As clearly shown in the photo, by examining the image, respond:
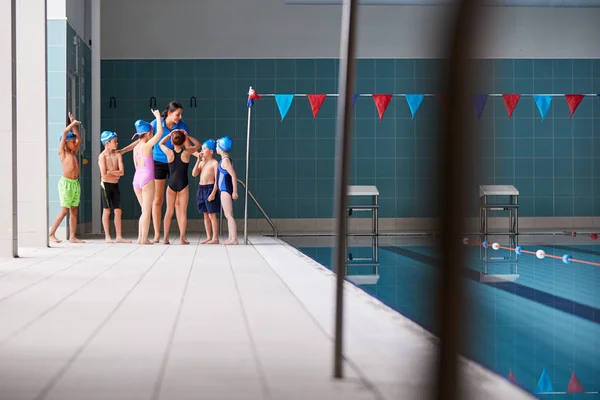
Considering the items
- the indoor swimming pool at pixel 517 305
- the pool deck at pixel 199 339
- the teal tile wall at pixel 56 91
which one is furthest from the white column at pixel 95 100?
the pool deck at pixel 199 339

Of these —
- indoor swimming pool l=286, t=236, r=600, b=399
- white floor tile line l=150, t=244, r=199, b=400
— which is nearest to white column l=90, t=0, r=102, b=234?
indoor swimming pool l=286, t=236, r=600, b=399

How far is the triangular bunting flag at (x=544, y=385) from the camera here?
306 centimetres

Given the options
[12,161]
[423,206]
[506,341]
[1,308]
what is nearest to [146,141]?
[12,161]

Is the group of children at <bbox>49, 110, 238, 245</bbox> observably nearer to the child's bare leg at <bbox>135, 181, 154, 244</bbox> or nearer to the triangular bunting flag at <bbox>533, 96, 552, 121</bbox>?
the child's bare leg at <bbox>135, 181, 154, 244</bbox>

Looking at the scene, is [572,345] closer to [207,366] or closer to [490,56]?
[207,366]

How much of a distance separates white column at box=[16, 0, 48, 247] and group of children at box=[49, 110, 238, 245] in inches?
15.6

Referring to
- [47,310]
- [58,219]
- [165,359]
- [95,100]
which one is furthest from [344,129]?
[95,100]

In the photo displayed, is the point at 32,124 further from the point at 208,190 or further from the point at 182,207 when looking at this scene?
the point at 208,190

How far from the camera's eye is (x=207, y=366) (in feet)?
8.85

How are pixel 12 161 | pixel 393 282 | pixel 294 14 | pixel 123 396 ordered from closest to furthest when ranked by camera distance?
pixel 123 396 < pixel 393 282 < pixel 12 161 < pixel 294 14

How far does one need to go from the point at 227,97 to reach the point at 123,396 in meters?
11.9

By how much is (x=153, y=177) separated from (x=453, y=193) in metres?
9.31

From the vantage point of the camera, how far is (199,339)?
10.7 ft

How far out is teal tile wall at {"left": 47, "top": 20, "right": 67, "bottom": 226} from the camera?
34.6 feet
